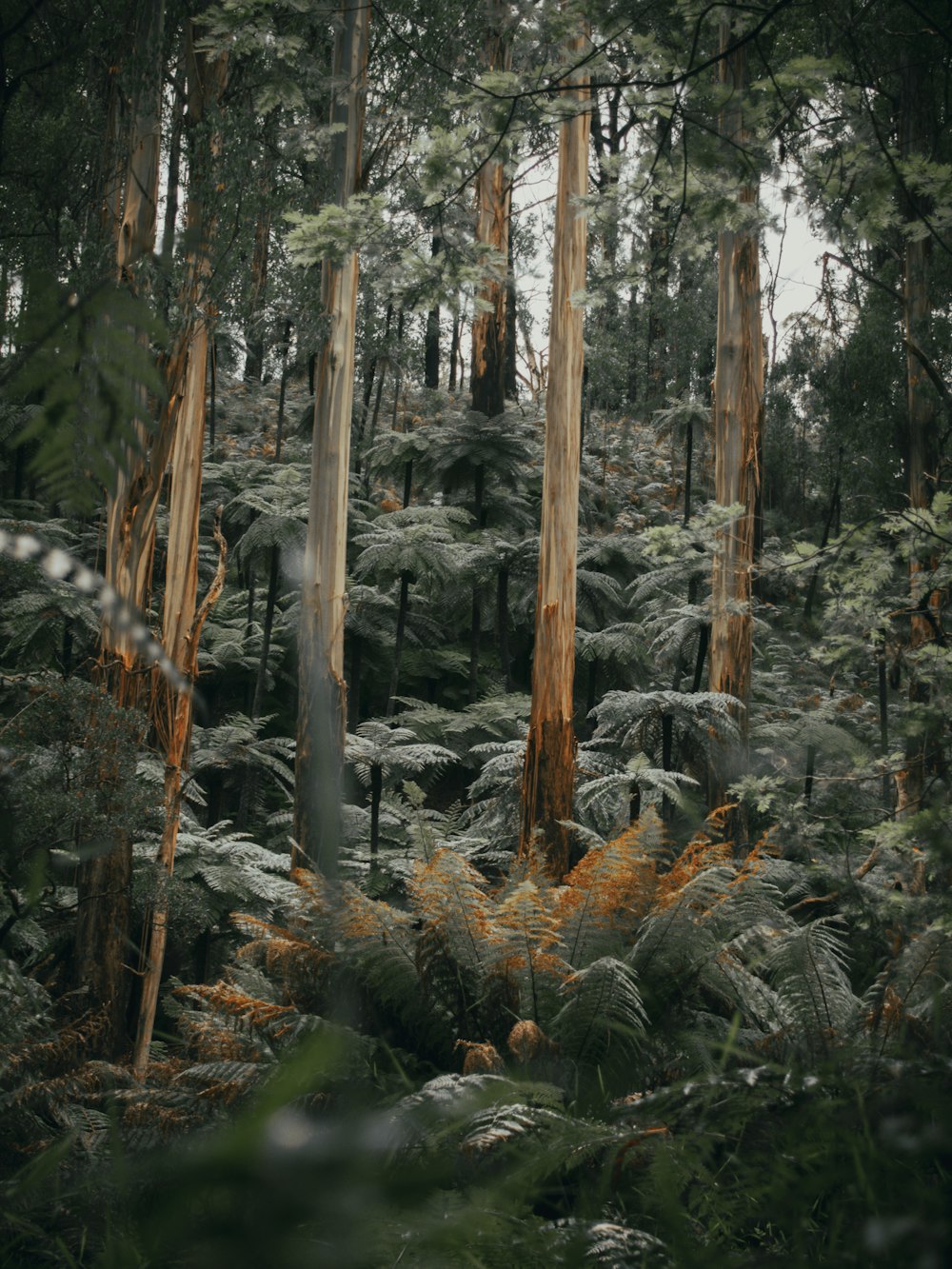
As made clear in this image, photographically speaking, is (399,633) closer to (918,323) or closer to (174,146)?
(174,146)

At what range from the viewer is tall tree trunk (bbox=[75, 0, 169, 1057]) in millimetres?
5980

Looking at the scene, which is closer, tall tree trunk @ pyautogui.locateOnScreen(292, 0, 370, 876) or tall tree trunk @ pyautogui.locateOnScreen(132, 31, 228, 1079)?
tall tree trunk @ pyautogui.locateOnScreen(132, 31, 228, 1079)

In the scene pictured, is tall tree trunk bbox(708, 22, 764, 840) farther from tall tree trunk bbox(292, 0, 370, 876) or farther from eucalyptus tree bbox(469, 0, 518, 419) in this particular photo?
eucalyptus tree bbox(469, 0, 518, 419)

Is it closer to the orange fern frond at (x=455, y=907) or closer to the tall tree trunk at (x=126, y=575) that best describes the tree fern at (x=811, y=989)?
the orange fern frond at (x=455, y=907)

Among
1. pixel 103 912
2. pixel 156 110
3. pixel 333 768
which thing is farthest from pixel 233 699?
pixel 156 110

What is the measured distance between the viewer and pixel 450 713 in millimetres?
11297

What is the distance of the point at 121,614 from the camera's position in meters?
0.76

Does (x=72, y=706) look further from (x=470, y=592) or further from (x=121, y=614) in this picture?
(x=470, y=592)

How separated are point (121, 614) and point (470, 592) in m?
12.3

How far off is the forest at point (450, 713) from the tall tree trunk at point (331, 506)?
45 mm

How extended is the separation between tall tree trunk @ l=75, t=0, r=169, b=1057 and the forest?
1.2 inches

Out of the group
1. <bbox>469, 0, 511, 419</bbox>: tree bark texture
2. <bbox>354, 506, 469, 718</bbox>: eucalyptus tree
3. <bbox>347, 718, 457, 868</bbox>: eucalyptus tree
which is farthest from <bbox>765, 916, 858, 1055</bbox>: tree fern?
<bbox>469, 0, 511, 419</bbox>: tree bark texture

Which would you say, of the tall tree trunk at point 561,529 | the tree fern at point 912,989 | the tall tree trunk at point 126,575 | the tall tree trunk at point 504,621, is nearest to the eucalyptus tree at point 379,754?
the tall tree trunk at point 561,529

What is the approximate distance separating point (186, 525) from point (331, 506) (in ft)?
4.43
